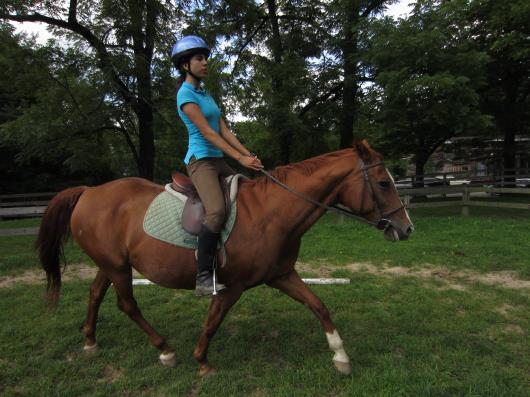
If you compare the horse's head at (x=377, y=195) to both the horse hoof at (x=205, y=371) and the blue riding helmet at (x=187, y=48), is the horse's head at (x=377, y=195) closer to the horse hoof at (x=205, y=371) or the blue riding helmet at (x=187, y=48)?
the blue riding helmet at (x=187, y=48)

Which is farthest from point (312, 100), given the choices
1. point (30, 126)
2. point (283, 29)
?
point (30, 126)

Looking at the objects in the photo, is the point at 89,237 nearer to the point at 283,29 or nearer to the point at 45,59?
the point at 45,59

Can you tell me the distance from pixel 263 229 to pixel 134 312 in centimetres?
167

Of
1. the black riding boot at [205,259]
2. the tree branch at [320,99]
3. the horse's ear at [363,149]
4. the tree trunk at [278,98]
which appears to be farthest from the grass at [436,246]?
the tree branch at [320,99]

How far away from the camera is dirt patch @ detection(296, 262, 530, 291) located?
19.1 ft

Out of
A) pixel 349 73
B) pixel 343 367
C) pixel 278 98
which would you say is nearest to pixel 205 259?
pixel 343 367

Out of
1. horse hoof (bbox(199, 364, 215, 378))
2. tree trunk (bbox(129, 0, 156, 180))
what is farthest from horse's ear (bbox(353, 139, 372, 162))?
tree trunk (bbox(129, 0, 156, 180))

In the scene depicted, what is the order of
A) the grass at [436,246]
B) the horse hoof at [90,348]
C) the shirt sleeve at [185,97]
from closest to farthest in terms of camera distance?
the shirt sleeve at [185,97] → the horse hoof at [90,348] → the grass at [436,246]

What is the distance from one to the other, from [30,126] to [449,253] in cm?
1218

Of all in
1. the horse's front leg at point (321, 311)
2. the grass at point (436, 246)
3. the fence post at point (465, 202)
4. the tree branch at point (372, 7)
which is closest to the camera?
the horse's front leg at point (321, 311)

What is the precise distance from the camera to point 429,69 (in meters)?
12.0

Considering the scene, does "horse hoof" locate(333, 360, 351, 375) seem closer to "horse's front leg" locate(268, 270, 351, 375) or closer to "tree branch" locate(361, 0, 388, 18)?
"horse's front leg" locate(268, 270, 351, 375)

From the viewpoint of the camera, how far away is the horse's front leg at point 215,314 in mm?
3379

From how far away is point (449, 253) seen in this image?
7625 millimetres
